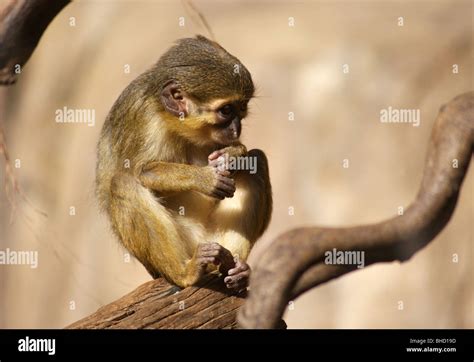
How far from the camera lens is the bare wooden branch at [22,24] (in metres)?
7.30

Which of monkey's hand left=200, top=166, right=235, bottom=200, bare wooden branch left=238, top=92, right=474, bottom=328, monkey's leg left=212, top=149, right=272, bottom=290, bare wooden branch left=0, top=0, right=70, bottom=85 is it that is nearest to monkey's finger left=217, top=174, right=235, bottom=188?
monkey's hand left=200, top=166, right=235, bottom=200

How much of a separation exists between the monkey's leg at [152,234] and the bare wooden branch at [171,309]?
0.16 metres

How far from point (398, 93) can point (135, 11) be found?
5650 millimetres

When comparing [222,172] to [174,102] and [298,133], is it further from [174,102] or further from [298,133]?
[298,133]

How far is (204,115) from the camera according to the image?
823cm

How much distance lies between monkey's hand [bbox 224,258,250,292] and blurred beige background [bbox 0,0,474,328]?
6.51 metres

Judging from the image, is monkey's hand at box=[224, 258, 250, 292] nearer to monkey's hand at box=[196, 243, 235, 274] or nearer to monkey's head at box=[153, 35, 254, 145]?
monkey's hand at box=[196, 243, 235, 274]

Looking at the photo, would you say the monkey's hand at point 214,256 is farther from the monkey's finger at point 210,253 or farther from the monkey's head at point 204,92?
the monkey's head at point 204,92

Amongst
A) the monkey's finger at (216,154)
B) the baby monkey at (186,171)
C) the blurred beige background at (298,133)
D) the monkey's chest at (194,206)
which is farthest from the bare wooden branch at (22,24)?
the blurred beige background at (298,133)

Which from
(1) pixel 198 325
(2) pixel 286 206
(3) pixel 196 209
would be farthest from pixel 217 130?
(2) pixel 286 206

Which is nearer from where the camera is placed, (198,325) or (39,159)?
(198,325)

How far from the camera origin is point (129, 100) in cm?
848

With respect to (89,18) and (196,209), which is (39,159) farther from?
(196,209)

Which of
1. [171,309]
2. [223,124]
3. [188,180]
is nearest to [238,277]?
[171,309]
